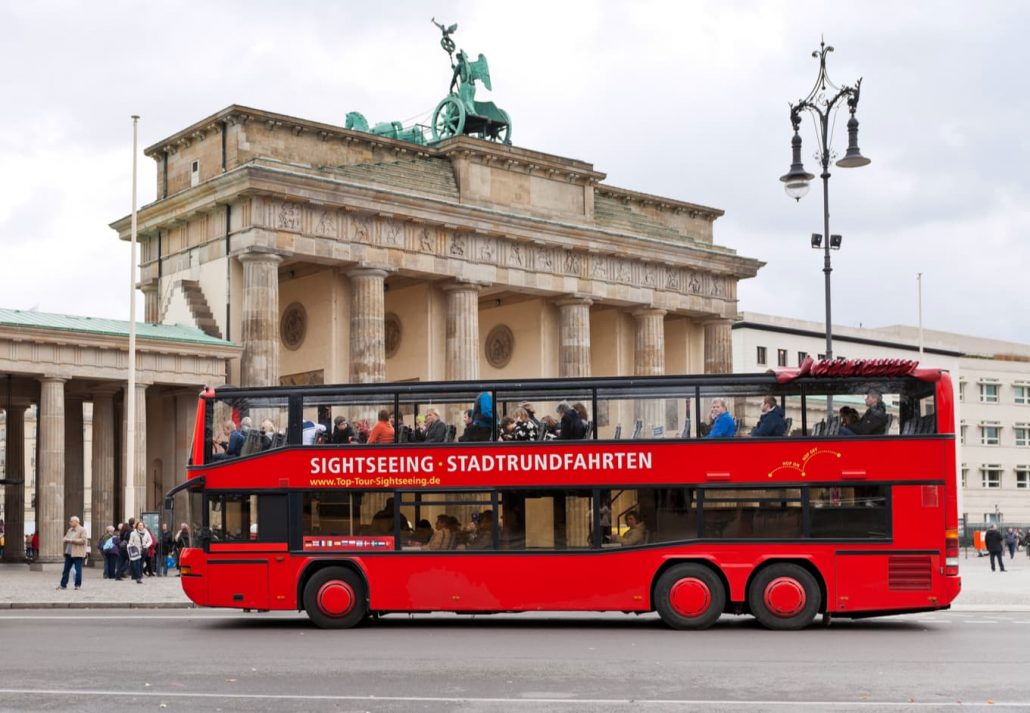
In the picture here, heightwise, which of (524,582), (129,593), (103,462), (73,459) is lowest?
(129,593)

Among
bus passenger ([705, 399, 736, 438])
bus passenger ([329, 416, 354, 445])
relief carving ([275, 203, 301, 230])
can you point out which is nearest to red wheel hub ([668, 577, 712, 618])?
bus passenger ([705, 399, 736, 438])

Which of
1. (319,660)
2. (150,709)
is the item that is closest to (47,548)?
(319,660)

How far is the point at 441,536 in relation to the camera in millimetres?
19547

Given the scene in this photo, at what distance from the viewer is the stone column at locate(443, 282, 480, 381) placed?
5281 centimetres

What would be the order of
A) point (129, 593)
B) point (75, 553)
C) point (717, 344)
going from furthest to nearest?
point (717, 344) < point (75, 553) < point (129, 593)

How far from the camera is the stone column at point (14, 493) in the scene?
43281mm

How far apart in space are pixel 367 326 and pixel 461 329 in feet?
15.0

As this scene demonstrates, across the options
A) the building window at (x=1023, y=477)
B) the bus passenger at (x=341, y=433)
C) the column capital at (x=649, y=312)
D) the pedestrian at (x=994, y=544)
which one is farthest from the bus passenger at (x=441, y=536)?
the building window at (x=1023, y=477)

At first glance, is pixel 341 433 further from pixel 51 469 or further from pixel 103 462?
pixel 103 462

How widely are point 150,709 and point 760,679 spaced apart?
557 cm

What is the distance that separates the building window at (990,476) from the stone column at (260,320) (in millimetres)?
60873

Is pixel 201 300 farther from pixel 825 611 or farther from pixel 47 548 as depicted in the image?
pixel 825 611

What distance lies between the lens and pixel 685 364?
64812mm

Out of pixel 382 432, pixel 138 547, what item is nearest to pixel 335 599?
pixel 382 432
